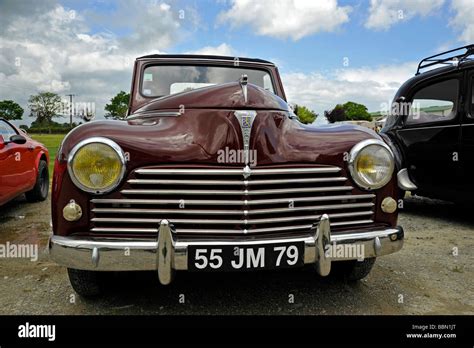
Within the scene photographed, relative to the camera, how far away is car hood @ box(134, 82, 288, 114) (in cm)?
236

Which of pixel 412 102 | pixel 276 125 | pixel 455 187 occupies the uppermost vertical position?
pixel 412 102

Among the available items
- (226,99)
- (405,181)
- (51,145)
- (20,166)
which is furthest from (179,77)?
(51,145)

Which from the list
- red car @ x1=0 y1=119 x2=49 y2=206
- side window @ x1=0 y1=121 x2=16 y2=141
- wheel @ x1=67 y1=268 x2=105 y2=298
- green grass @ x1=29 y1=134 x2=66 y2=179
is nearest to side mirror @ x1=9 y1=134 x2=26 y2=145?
red car @ x1=0 y1=119 x2=49 y2=206

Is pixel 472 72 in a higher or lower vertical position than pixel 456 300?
higher

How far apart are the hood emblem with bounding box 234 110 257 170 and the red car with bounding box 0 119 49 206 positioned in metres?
3.19

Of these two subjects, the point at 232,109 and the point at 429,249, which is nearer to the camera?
the point at 232,109

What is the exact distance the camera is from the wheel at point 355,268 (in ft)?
8.61

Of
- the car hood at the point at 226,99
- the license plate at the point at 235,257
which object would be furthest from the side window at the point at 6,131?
the license plate at the point at 235,257

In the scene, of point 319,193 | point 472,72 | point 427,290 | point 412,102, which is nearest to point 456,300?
point 427,290

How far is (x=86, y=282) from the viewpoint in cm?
234
